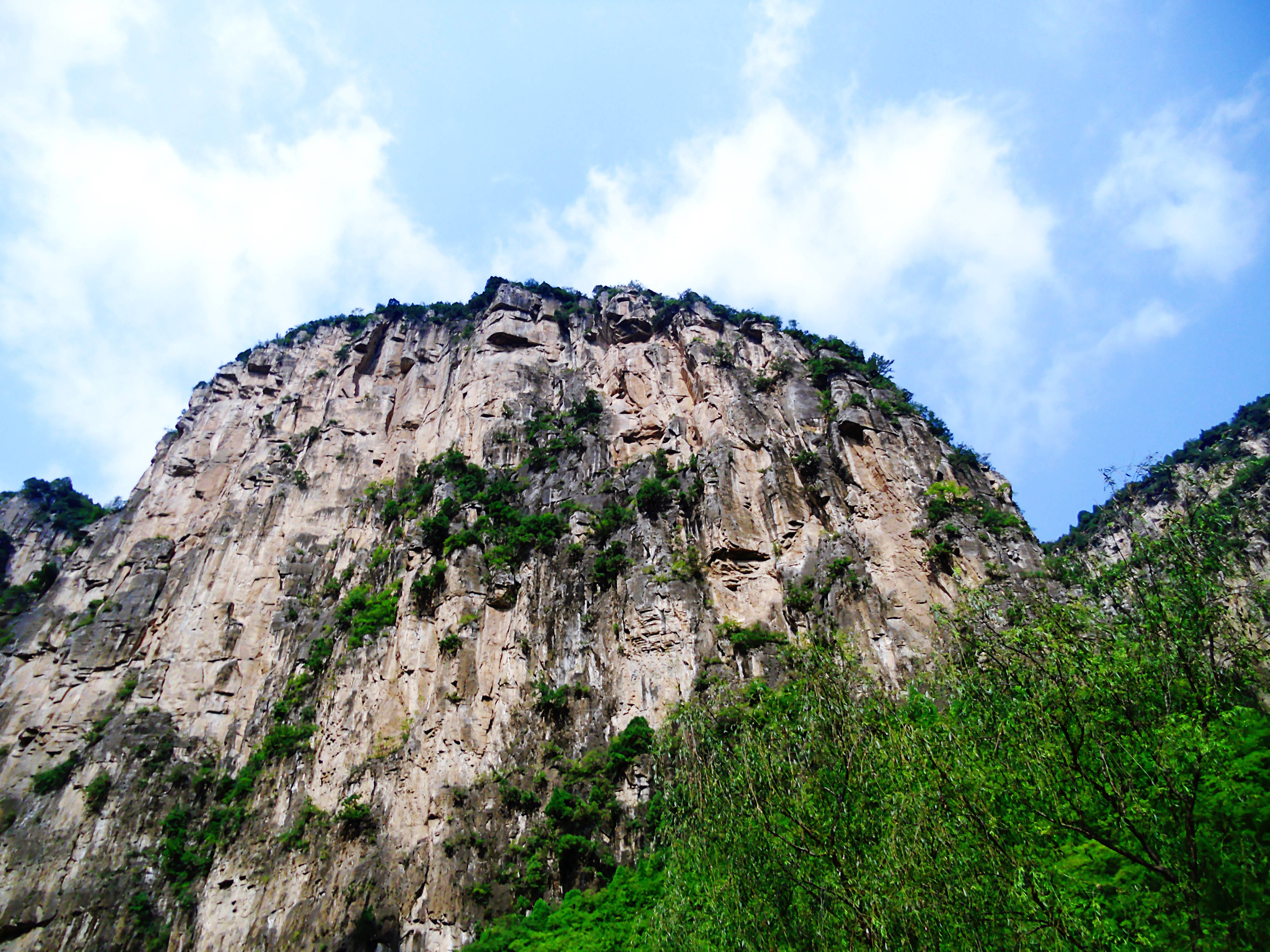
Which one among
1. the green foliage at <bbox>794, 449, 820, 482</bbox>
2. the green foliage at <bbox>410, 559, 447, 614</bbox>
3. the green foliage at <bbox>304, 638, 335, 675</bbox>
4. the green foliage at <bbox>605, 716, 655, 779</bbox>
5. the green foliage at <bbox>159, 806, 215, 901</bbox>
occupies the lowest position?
the green foliage at <bbox>159, 806, 215, 901</bbox>

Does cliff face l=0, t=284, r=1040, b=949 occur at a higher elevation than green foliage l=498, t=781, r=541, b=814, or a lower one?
higher

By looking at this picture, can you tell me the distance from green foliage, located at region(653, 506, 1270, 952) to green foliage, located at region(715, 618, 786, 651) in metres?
14.3

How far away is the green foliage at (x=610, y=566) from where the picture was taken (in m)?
32.3

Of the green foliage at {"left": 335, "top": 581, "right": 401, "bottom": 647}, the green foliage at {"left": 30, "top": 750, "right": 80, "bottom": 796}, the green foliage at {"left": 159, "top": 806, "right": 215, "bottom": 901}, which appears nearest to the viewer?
the green foliage at {"left": 159, "top": 806, "right": 215, "bottom": 901}

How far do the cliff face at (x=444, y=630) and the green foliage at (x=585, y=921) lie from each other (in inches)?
45.8

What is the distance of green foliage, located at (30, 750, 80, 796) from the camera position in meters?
32.2

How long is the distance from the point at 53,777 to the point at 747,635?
33027 mm

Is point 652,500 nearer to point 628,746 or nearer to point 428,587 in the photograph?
point 428,587

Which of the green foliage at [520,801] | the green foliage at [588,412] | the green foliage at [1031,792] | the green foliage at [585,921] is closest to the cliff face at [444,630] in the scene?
the green foliage at [520,801]

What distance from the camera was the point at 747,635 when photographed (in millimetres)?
28359

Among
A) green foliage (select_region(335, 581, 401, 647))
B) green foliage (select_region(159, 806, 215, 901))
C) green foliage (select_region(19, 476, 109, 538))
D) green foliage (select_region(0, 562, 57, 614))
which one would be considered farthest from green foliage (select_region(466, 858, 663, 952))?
green foliage (select_region(19, 476, 109, 538))

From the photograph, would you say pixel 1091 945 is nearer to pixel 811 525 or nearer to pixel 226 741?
pixel 811 525

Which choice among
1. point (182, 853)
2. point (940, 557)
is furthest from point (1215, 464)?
point (182, 853)

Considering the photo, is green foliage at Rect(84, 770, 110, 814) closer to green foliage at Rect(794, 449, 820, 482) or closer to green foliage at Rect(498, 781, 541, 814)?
green foliage at Rect(498, 781, 541, 814)
